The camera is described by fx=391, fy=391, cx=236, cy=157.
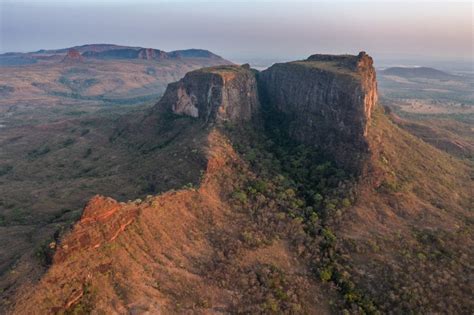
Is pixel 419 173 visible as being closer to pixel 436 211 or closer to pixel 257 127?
pixel 436 211

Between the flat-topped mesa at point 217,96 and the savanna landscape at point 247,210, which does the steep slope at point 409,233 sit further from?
the flat-topped mesa at point 217,96

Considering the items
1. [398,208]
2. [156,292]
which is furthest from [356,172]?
[156,292]

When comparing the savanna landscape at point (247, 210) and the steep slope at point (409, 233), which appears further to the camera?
the steep slope at point (409, 233)

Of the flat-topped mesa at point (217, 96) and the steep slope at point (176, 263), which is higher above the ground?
the flat-topped mesa at point (217, 96)

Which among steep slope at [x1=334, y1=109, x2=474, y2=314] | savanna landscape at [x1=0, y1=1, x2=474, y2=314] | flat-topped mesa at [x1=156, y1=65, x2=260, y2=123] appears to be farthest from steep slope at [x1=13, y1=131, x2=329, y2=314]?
flat-topped mesa at [x1=156, y1=65, x2=260, y2=123]

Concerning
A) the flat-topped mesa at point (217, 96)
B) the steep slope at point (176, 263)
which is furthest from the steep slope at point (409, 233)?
the flat-topped mesa at point (217, 96)

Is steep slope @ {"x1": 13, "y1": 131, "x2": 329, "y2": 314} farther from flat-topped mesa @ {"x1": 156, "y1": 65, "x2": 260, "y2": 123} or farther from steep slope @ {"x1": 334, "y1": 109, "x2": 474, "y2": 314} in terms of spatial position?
flat-topped mesa @ {"x1": 156, "y1": 65, "x2": 260, "y2": 123}
